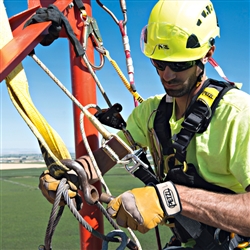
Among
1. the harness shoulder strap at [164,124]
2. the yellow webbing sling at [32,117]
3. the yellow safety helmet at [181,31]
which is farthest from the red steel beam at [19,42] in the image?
the harness shoulder strap at [164,124]

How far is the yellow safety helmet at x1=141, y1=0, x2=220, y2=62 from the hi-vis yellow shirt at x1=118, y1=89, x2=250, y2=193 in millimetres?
313

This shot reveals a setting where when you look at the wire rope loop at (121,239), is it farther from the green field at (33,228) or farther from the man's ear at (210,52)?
the green field at (33,228)

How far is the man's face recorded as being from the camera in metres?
1.95

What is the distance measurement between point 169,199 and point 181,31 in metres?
0.87

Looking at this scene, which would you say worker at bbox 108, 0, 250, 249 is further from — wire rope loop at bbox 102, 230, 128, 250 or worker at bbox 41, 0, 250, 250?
wire rope loop at bbox 102, 230, 128, 250

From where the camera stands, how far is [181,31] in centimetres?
197

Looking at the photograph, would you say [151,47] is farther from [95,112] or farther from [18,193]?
[18,193]

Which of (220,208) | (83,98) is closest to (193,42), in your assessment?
(83,98)

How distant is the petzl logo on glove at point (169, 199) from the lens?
1654 millimetres

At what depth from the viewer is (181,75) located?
197 centimetres

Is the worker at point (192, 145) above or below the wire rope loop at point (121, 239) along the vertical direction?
above

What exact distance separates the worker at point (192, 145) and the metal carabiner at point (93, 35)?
1.26 ft

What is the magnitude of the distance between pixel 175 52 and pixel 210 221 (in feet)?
2.82

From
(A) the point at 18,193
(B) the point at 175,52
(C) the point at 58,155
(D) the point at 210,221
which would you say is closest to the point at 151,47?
(B) the point at 175,52
